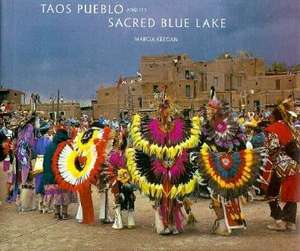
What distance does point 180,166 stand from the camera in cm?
827

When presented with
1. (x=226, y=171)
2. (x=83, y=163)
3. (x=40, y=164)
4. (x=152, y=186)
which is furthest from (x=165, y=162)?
(x=40, y=164)

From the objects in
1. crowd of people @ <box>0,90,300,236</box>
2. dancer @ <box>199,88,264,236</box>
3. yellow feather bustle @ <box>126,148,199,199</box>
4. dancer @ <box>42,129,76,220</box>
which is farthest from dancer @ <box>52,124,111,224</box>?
dancer @ <box>199,88,264,236</box>

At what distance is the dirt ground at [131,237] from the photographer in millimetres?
7598

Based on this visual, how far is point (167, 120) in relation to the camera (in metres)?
8.47

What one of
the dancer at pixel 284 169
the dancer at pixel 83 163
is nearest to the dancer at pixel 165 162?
the dancer at pixel 83 163

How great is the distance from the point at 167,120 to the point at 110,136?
3.80ft

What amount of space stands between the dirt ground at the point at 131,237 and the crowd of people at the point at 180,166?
0.68 feet

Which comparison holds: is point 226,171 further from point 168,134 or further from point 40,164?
point 40,164

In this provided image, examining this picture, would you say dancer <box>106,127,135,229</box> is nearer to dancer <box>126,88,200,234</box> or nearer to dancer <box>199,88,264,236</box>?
dancer <box>126,88,200,234</box>

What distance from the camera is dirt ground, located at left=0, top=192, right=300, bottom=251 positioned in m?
7.60

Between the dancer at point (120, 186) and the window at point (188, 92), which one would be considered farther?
the window at point (188, 92)

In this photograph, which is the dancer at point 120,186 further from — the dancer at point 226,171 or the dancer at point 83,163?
the dancer at point 226,171

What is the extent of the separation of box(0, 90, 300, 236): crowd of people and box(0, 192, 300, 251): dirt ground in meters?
0.21

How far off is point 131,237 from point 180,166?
1214mm
